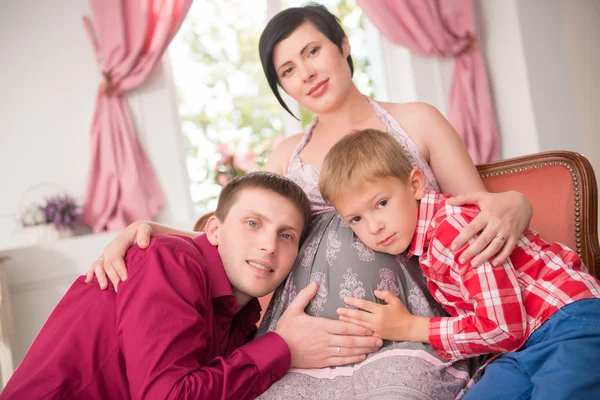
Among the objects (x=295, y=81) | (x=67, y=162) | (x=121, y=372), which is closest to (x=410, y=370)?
(x=121, y=372)

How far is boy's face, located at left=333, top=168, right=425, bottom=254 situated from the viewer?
1489mm

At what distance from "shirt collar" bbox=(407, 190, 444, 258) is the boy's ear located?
0.6 inches

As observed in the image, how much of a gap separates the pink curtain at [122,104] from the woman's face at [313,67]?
7.27ft

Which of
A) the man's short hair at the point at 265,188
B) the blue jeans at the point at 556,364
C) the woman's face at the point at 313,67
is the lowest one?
the blue jeans at the point at 556,364

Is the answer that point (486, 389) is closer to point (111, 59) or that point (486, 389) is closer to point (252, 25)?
point (111, 59)

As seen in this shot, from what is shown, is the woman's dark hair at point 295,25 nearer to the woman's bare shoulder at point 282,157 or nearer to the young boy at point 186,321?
the woman's bare shoulder at point 282,157

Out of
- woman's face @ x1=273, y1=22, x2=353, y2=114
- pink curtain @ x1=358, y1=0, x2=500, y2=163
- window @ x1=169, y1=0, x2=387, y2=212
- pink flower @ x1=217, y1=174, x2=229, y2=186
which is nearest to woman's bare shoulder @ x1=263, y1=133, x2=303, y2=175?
woman's face @ x1=273, y1=22, x2=353, y2=114

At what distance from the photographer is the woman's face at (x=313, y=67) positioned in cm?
203

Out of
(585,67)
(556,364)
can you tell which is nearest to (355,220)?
(556,364)

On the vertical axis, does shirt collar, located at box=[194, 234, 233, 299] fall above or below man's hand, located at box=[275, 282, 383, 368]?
above

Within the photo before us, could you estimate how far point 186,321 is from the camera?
130cm

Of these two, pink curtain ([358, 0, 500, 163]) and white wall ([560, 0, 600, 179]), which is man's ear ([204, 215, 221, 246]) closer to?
pink curtain ([358, 0, 500, 163])

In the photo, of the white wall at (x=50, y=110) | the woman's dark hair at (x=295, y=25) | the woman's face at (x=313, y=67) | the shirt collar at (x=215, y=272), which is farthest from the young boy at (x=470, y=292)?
the white wall at (x=50, y=110)

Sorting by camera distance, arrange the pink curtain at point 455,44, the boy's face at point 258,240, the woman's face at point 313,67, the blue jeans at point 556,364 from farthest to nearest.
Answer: the pink curtain at point 455,44
the woman's face at point 313,67
the boy's face at point 258,240
the blue jeans at point 556,364
